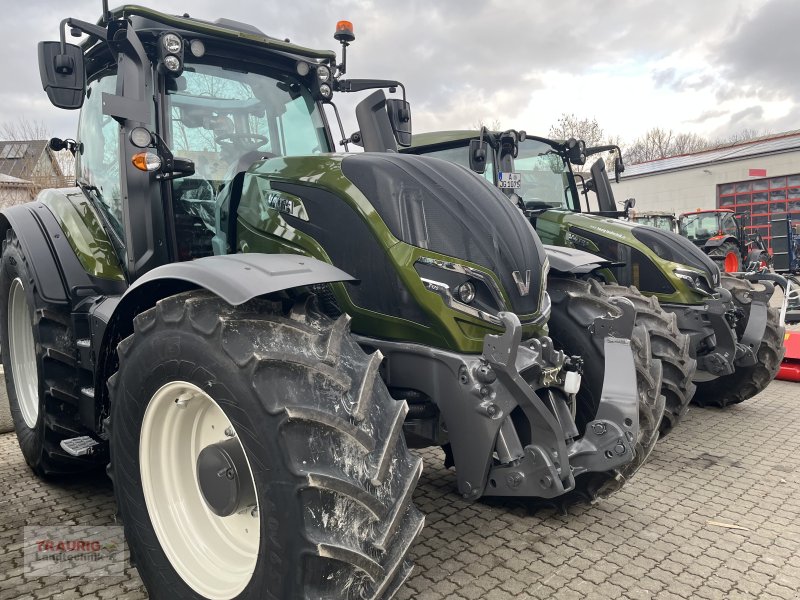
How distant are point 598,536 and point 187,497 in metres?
1.91

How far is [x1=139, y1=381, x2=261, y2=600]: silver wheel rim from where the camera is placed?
222 centimetres

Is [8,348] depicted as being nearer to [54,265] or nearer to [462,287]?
[54,265]

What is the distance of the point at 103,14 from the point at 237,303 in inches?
70.3

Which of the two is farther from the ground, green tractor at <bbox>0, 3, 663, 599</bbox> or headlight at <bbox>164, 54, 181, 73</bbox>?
headlight at <bbox>164, 54, 181, 73</bbox>

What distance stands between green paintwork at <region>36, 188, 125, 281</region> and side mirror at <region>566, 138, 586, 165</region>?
16.0 feet

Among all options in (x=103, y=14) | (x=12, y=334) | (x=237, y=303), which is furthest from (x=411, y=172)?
(x=12, y=334)

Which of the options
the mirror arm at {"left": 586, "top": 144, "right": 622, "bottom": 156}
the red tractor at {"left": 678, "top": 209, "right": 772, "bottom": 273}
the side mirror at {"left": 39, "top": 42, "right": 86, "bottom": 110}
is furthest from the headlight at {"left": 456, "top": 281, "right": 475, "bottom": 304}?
the red tractor at {"left": 678, "top": 209, "right": 772, "bottom": 273}

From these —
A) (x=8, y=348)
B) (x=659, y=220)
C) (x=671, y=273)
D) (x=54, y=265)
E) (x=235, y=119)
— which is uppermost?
(x=235, y=119)

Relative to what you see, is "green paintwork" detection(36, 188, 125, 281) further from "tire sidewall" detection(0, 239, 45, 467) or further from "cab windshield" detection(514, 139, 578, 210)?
"cab windshield" detection(514, 139, 578, 210)

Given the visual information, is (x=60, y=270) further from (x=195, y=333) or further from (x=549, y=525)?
(x=549, y=525)

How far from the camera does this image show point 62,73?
2.66 metres

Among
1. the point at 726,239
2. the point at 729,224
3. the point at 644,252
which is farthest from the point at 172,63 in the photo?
the point at 729,224

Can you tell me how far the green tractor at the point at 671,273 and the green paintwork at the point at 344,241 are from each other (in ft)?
9.71

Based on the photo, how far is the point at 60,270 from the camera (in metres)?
3.26
